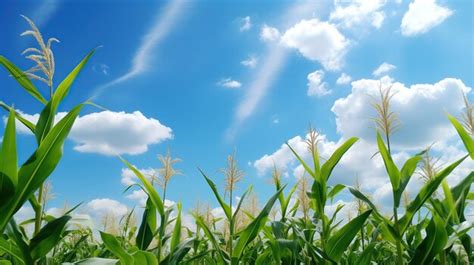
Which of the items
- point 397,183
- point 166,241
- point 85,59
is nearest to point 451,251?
point 397,183

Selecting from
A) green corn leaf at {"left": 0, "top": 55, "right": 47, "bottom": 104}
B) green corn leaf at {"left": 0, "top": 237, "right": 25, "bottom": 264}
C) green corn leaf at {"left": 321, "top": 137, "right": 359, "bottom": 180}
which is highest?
green corn leaf at {"left": 0, "top": 55, "right": 47, "bottom": 104}

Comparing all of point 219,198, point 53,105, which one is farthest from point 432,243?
point 53,105

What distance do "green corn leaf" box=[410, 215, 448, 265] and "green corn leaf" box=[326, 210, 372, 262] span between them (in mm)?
458

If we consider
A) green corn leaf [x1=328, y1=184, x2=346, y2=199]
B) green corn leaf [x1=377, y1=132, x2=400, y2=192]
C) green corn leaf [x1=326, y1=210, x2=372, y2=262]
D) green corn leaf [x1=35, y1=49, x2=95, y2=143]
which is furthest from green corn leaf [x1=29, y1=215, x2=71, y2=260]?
green corn leaf [x1=328, y1=184, x2=346, y2=199]

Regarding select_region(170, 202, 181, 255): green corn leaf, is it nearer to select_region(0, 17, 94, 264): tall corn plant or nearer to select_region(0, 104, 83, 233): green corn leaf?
select_region(0, 17, 94, 264): tall corn plant

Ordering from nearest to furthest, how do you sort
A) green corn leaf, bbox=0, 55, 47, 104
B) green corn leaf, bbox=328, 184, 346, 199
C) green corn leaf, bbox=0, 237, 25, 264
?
1. green corn leaf, bbox=0, 237, 25, 264
2. green corn leaf, bbox=0, 55, 47, 104
3. green corn leaf, bbox=328, 184, 346, 199

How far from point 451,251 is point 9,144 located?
367 centimetres

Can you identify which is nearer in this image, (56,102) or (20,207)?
(20,207)

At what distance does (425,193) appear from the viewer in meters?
3.16

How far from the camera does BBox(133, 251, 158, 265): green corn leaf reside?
3.00m

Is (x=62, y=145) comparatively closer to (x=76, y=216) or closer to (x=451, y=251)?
(x=76, y=216)

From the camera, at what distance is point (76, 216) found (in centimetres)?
312

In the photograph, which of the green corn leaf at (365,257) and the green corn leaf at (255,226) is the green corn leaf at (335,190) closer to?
the green corn leaf at (365,257)

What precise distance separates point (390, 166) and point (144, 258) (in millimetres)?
1967
